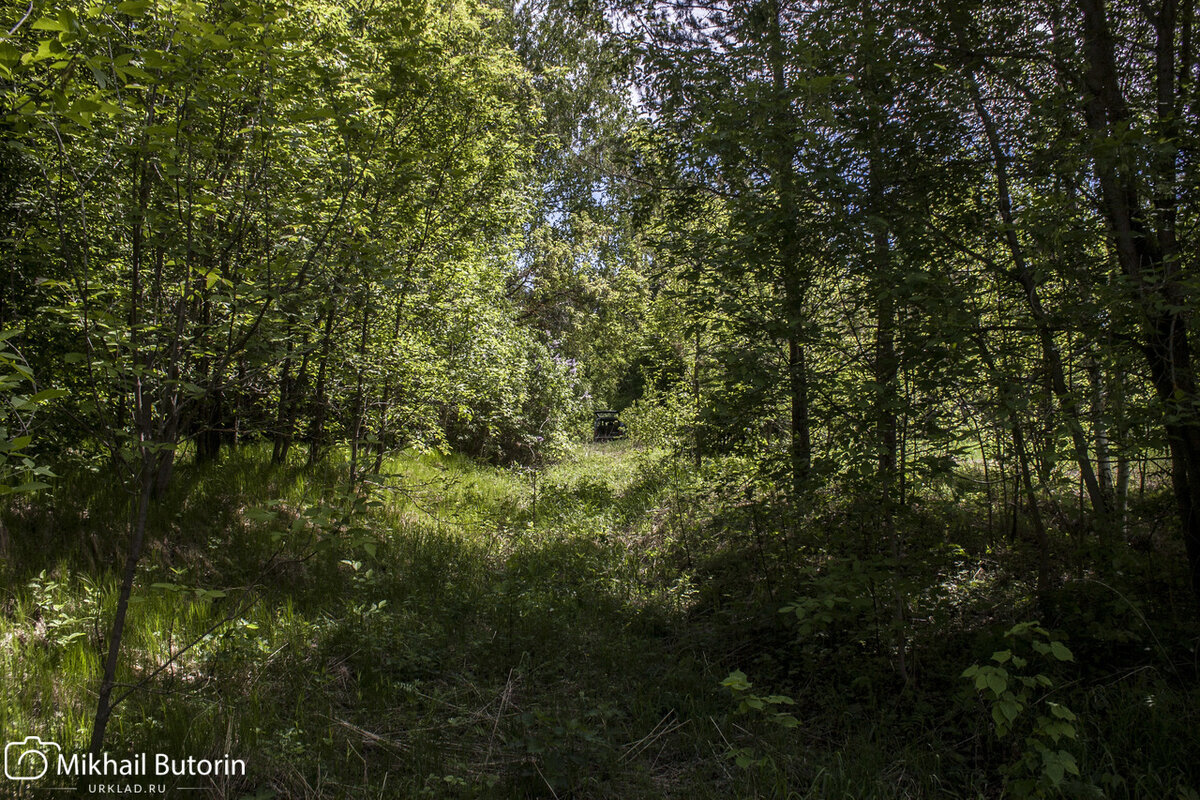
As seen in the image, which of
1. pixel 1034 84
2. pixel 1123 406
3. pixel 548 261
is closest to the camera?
pixel 1123 406

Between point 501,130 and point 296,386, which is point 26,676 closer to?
point 296,386

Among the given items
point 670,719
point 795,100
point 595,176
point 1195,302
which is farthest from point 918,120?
point 595,176

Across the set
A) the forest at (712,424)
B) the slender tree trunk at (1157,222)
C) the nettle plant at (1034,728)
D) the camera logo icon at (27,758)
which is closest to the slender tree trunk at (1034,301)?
the forest at (712,424)

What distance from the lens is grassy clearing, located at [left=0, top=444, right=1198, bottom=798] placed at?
9.36ft

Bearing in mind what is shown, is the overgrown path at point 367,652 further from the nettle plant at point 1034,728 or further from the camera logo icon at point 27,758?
the nettle plant at point 1034,728

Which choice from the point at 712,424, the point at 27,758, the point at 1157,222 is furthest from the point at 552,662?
the point at 1157,222

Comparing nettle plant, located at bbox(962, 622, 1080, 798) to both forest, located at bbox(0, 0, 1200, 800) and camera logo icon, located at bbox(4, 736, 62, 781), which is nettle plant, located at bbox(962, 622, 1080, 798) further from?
camera logo icon, located at bbox(4, 736, 62, 781)

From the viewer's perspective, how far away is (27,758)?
8.57 feet

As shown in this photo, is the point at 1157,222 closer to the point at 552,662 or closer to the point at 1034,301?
the point at 1034,301

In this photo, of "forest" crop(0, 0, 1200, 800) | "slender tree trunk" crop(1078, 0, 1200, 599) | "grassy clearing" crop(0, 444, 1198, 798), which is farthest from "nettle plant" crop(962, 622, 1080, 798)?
"slender tree trunk" crop(1078, 0, 1200, 599)

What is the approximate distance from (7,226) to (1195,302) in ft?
23.5

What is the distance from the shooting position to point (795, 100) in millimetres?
3902

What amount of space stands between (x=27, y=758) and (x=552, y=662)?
264 centimetres

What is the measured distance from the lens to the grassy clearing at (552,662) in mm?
2854
